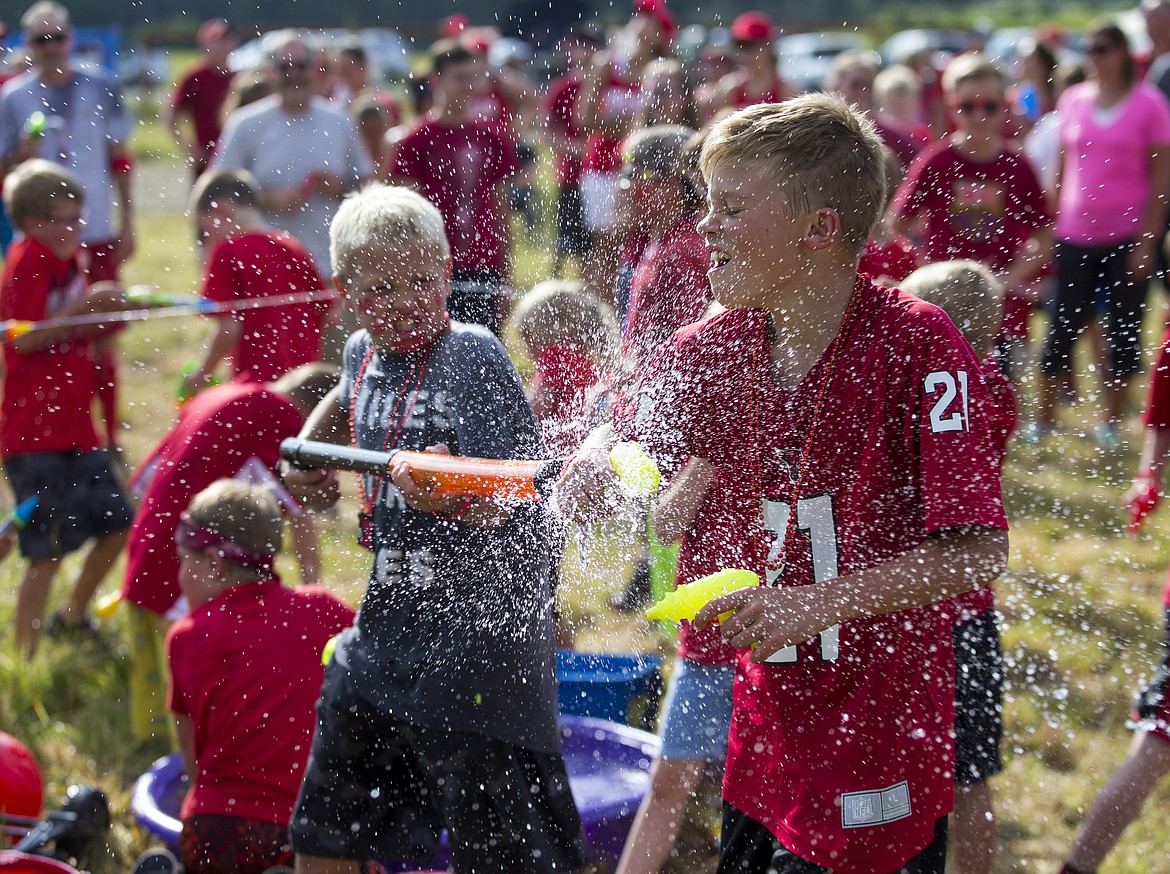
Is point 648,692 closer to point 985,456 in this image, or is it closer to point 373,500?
point 373,500

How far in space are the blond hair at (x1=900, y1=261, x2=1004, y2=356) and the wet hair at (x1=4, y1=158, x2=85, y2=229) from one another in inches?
124

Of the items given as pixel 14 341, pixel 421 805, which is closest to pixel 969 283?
pixel 421 805

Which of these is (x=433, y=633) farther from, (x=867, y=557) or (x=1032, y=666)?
(x=1032, y=666)

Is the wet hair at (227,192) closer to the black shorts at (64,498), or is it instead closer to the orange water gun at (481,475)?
the black shorts at (64,498)

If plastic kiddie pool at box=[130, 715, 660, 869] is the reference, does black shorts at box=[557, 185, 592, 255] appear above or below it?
above

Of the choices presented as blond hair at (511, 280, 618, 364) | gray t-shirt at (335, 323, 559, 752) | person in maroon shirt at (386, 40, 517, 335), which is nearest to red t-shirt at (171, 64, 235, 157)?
Result: person in maroon shirt at (386, 40, 517, 335)

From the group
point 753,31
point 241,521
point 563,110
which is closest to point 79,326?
point 241,521

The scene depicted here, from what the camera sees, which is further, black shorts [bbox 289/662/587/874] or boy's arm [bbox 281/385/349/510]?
boy's arm [bbox 281/385/349/510]

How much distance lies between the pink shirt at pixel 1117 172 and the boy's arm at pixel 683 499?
4.86 meters

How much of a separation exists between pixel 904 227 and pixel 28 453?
3.35 meters

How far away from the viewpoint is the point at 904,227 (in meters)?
4.87

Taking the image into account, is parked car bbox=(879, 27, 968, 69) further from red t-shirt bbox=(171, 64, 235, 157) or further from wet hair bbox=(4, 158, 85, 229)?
wet hair bbox=(4, 158, 85, 229)

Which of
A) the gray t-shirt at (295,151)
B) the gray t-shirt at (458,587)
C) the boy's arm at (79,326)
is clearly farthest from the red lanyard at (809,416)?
the gray t-shirt at (295,151)

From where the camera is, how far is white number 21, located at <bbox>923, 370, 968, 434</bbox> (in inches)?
72.2
